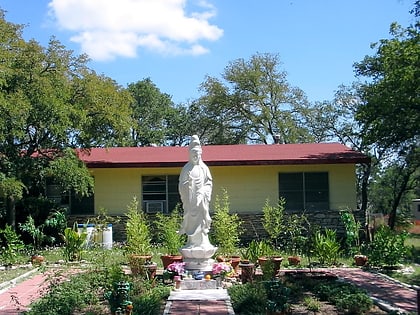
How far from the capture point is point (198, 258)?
37.9 feet

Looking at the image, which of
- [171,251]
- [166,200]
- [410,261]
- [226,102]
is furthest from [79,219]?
[226,102]

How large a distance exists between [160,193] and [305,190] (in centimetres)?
548

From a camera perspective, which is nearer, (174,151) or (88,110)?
(88,110)

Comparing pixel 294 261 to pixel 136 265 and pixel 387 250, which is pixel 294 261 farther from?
pixel 136 265

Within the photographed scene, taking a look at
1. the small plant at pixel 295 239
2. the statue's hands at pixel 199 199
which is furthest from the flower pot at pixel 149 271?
the small plant at pixel 295 239

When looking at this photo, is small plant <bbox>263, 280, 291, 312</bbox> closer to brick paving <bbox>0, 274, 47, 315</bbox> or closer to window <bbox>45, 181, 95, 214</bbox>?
brick paving <bbox>0, 274, 47, 315</bbox>

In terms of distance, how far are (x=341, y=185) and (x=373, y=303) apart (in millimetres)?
10772

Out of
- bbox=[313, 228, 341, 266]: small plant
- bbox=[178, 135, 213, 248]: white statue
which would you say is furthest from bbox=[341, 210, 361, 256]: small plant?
bbox=[178, 135, 213, 248]: white statue

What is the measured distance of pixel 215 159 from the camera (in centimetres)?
1962

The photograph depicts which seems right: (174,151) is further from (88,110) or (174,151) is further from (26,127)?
(26,127)

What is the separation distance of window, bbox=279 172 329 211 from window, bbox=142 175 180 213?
160 inches

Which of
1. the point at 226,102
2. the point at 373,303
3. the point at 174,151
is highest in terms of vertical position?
the point at 226,102

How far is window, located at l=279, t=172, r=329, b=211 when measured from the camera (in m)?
19.9

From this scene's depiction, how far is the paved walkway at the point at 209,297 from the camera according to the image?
905 cm
